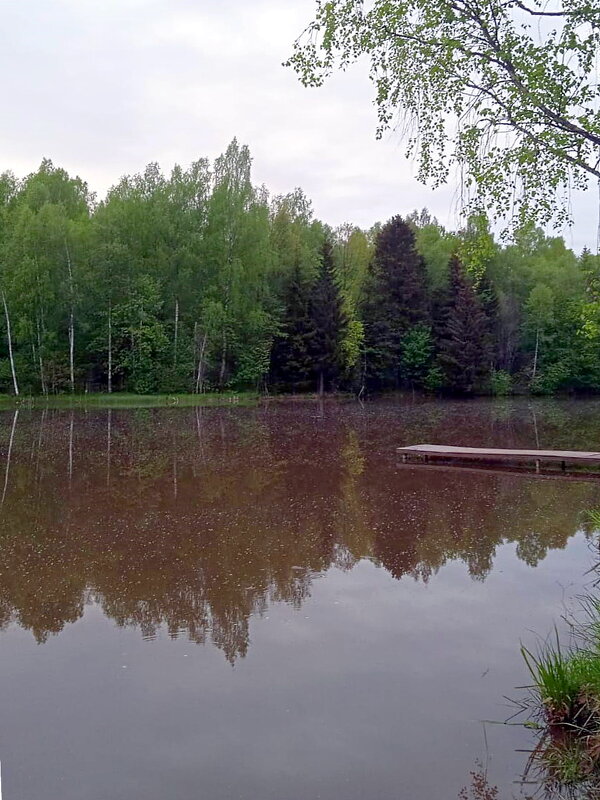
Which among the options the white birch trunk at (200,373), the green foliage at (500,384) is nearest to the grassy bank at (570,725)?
the white birch trunk at (200,373)

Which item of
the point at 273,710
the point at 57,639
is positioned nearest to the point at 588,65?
the point at 273,710

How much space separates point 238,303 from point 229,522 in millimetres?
31663

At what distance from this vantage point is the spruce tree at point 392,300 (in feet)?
141

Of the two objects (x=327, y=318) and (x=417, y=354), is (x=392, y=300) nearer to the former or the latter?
(x=417, y=354)

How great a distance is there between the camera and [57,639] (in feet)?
19.2

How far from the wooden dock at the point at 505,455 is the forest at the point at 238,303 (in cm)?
2440

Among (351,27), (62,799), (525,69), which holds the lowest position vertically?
(62,799)

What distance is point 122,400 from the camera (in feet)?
123

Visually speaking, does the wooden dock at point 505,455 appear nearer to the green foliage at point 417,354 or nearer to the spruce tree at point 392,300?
the spruce tree at point 392,300

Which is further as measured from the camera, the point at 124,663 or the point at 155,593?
the point at 155,593

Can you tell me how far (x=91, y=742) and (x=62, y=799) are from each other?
559 mm

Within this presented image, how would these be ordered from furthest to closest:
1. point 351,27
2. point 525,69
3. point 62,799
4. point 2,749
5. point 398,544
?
point 398,544 < point 351,27 < point 525,69 < point 2,749 < point 62,799

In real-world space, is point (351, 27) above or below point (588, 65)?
above

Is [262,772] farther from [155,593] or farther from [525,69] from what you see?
[525,69]
